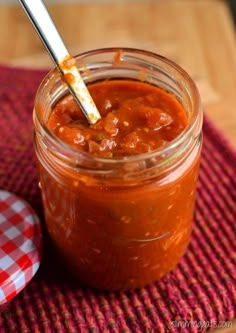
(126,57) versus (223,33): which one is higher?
(126,57)

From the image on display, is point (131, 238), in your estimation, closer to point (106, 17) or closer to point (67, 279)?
point (67, 279)

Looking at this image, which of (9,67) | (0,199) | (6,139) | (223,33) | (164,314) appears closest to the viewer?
(164,314)

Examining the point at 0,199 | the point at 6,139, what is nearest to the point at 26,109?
the point at 6,139

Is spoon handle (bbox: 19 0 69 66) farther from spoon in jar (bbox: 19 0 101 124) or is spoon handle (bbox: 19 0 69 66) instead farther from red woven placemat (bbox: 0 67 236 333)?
red woven placemat (bbox: 0 67 236 333)

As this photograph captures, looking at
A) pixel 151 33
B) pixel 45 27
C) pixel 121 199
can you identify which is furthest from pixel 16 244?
pixel 151 33

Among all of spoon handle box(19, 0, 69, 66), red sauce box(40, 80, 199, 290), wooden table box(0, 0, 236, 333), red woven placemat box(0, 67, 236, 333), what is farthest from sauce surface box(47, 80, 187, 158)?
wooden table box(0, 0, 236, 333)

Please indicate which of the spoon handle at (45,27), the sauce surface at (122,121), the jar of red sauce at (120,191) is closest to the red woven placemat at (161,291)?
the jar of red sauce at (120,191)

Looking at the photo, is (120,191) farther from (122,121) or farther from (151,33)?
(151,33)

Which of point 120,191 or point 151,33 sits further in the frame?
point 151,33
